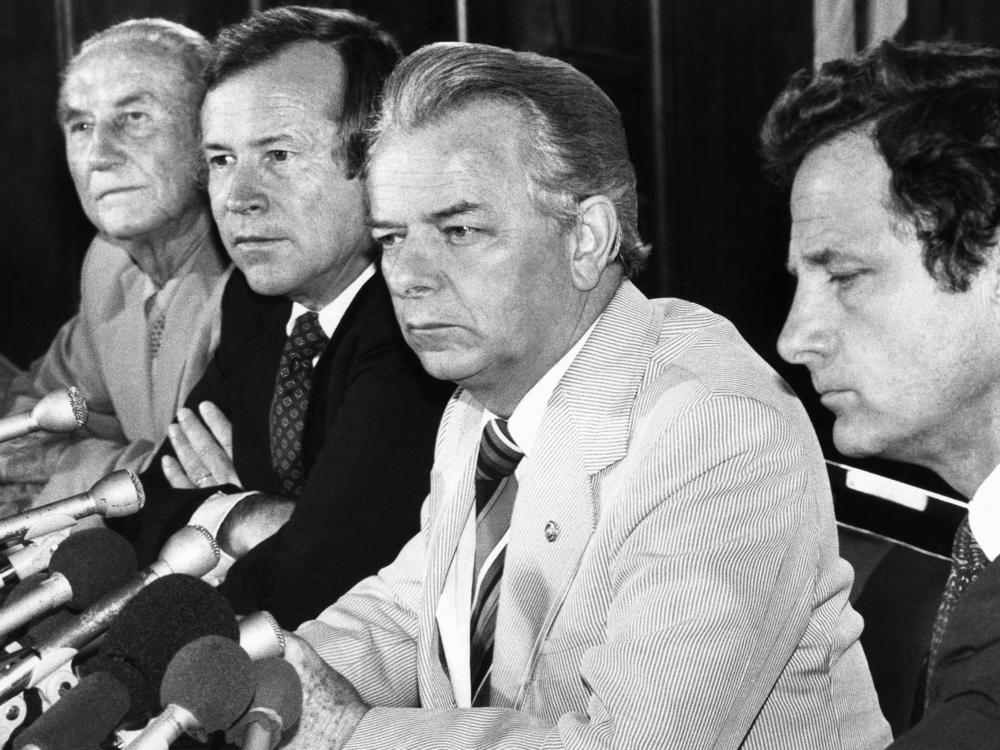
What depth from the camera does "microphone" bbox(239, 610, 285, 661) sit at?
1412 mm

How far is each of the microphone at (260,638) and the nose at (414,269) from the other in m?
0.57

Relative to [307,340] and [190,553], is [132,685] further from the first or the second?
[307,340]

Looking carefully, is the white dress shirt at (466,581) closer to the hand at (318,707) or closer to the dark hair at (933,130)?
the hand at (318,707)

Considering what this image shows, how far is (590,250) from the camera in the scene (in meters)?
1.88

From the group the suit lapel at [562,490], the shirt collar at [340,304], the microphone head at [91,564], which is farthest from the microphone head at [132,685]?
the shirt collar at [340,304]

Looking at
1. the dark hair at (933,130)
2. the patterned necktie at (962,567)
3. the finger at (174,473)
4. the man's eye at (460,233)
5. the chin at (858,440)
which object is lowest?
the finger at (174,473)

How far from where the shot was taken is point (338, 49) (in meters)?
2.54

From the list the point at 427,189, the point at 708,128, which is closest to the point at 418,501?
the point at 427,189

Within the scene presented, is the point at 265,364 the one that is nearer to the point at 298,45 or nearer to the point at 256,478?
the point at 256,478

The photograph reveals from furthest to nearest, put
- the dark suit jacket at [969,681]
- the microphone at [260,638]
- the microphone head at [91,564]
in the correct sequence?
the microphone head at [91,564]
the microphone at [260,638]
the dark suit jacket at [969,681]

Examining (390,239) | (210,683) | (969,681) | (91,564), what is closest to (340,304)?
(390,239)

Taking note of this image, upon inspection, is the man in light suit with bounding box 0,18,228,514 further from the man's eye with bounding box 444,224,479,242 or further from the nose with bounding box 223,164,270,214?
the man's eye with bounding box 444,224,479,242

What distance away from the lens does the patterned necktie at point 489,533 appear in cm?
185

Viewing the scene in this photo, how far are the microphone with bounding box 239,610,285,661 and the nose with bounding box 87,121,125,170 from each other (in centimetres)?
189
